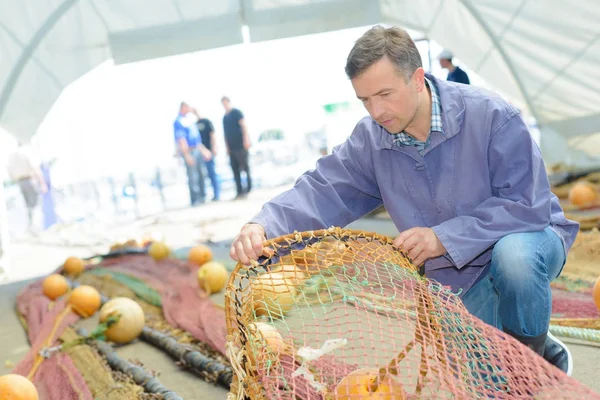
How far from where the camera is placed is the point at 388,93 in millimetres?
2057

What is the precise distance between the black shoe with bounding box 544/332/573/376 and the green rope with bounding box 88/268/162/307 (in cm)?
287

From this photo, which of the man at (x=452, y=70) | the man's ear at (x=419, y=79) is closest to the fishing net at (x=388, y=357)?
the man's ear at (x=419, y=79)

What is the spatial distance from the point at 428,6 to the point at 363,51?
785cm

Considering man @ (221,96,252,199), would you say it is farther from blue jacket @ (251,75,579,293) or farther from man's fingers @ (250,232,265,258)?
man's fingers @ (250,232,265,258)

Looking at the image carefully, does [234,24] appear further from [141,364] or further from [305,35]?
[141,364]

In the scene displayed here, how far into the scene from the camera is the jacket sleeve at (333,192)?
7.35 ft

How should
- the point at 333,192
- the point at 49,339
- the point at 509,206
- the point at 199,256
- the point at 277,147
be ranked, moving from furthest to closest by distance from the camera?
the point at 277,147 → the point at 199,256 → the point at 49,339 → the point at 333,192 → the point at 509,206

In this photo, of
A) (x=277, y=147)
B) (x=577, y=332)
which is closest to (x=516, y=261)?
(x=577, y=332)

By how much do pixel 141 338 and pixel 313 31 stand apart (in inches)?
250

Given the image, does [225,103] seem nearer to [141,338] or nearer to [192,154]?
[192,154]

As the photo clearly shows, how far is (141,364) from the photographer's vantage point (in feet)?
10.5

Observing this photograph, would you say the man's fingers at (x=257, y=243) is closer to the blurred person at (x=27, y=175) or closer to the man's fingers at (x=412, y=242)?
the man's fingers at (x=412, y=242)

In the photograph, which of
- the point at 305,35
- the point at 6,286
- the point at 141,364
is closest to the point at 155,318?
the point at 141,364

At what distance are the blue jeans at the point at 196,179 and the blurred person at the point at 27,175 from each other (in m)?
2.91
